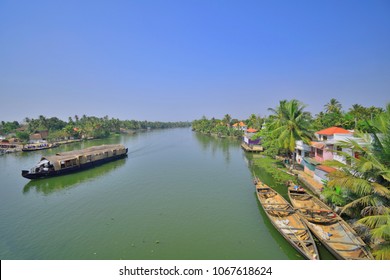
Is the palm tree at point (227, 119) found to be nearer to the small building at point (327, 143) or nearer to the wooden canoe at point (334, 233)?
the small building at point (327, 143)

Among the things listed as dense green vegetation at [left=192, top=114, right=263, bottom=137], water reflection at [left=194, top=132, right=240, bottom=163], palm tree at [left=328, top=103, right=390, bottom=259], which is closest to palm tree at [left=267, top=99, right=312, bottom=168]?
water reflection at [left=194, top=132, right=240, bottom=163]

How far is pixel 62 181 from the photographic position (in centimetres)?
2228

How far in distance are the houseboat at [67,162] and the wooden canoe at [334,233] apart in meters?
24.1

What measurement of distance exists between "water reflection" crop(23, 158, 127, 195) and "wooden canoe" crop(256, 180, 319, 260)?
18.5 meters

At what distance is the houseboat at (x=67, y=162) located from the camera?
22.7 meters

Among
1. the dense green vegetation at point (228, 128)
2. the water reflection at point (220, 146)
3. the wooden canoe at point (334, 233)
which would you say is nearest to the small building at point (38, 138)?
the water reflection at point (220, 146)

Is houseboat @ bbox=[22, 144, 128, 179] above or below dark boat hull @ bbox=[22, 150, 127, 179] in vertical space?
above

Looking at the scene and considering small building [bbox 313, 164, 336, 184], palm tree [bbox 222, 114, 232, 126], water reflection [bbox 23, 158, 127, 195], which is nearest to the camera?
small building [bbox 313, 164, 336, 184]

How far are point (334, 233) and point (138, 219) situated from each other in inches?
426

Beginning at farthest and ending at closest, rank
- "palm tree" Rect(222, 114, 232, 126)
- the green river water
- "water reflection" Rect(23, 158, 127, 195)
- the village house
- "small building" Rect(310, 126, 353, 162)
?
"palm tree" Rect(222, 114, 232, 126), "water reflection" Rect(23, 158, 127, 195), "small building" Rect(310, 126, 353, 162), the village house, the green river water

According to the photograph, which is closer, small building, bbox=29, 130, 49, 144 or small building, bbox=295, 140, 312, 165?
small building, bbox=295, 140, 312, 165

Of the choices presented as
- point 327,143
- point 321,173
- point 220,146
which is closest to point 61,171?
point 321,173

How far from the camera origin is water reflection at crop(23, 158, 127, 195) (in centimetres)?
2012

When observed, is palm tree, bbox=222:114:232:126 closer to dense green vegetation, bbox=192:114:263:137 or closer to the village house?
dense green vegetation, bbox=192:114:263:137
